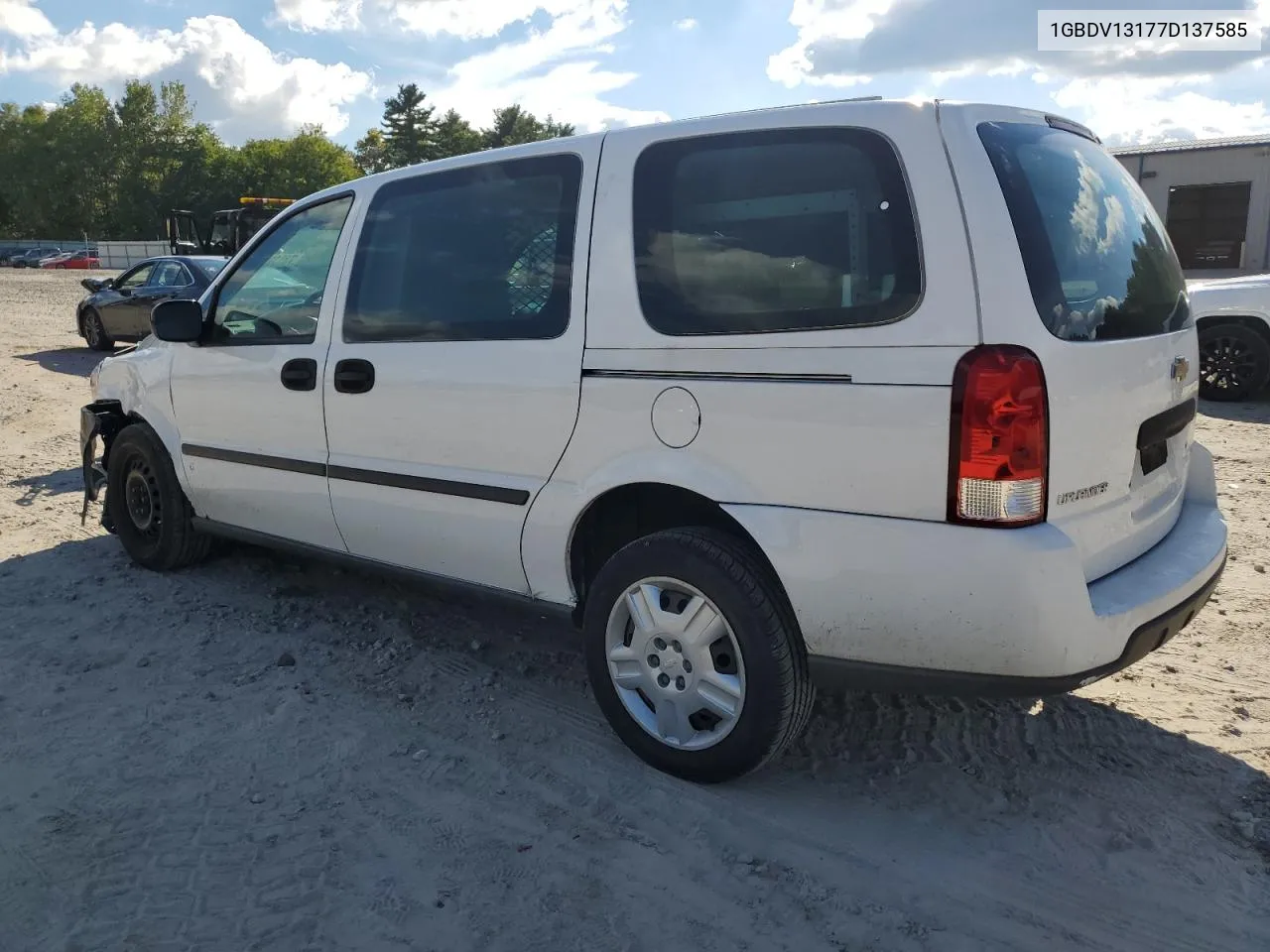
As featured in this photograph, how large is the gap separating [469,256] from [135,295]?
12.9 metres

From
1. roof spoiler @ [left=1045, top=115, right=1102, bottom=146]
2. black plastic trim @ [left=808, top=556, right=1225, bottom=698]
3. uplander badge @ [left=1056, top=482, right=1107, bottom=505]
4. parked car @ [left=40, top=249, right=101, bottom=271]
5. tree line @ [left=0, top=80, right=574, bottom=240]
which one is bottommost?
black plastic trim @ [left=808, top=556, right=1225, bottom=698]

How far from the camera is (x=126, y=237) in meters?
78.7

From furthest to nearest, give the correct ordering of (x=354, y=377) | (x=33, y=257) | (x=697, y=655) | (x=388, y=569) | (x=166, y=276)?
(x=33, y=257) < (x=166, y=276) < (x=388, y=569) < (x=354, y=377) < (x=697, y=655)

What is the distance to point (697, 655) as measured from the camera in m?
2.96

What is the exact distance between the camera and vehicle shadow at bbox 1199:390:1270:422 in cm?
876

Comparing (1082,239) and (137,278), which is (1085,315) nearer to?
Answer: (1082,239)

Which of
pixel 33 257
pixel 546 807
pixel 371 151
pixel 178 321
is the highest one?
pixel 371 151

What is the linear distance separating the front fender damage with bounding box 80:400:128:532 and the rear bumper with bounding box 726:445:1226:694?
398cm

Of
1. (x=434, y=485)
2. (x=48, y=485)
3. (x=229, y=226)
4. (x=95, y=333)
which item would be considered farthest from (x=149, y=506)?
(x=229, y=226)

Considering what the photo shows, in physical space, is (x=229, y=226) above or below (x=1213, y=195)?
below

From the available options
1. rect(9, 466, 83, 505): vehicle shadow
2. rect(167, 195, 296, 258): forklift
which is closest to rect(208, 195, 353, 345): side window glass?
rect(9, 466, 83, 505): vehicle shadow

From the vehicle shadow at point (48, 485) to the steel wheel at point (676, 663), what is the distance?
5247mm

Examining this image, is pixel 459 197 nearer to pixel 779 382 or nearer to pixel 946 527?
pixel 779 382

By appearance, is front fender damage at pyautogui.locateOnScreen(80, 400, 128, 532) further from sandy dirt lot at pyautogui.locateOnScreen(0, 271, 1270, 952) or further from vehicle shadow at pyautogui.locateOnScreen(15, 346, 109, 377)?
vehicle shadow at pyautogui.locateOnScreen(15, 346, 109, 377)
